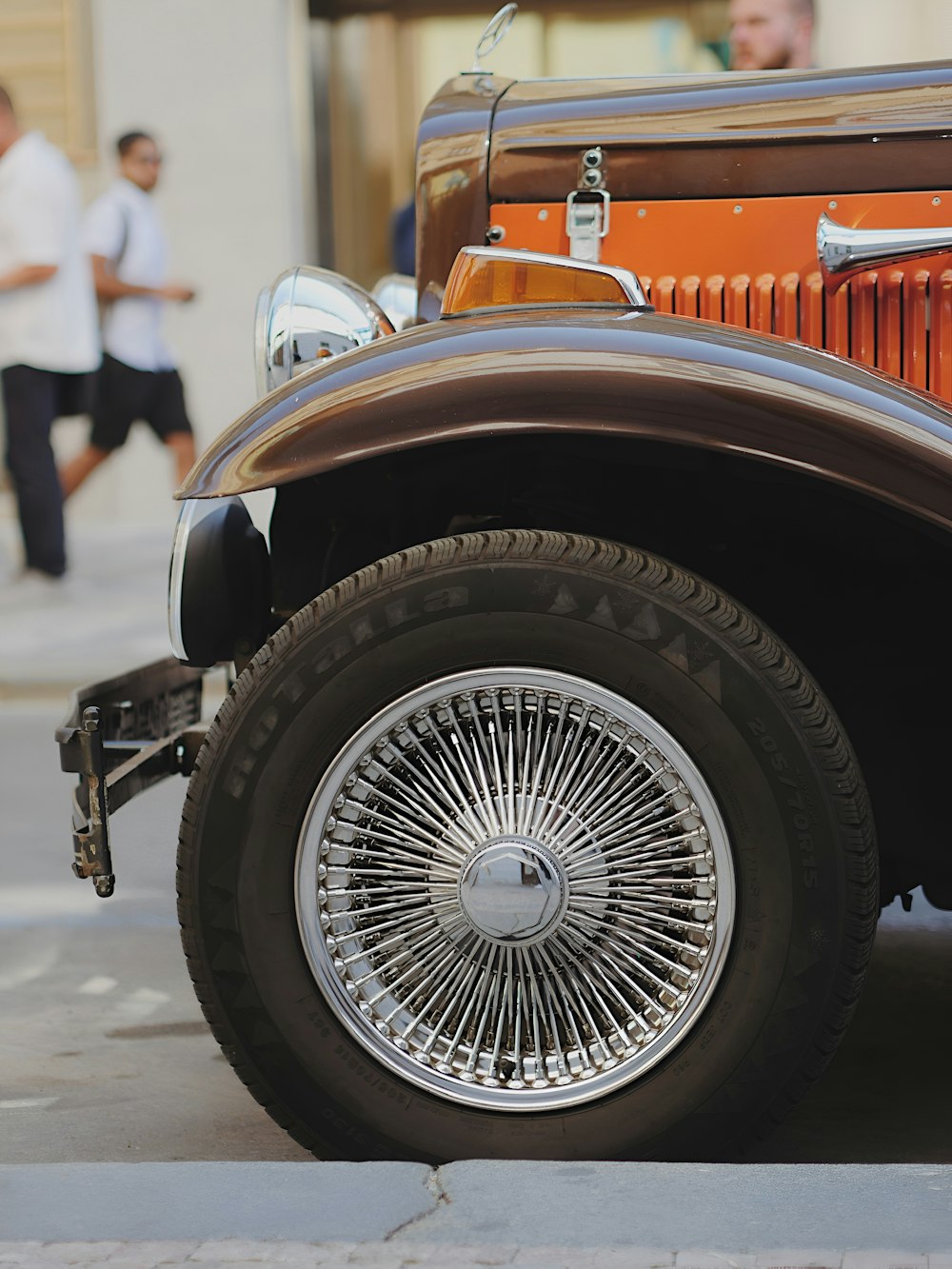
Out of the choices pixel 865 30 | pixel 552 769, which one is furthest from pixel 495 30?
pixel 865 30

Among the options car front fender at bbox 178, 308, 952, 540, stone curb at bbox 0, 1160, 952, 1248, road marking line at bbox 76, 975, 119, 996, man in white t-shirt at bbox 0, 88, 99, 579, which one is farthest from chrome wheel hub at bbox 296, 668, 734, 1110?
man in white t-shirt at bbox 0, 88, 99, 579

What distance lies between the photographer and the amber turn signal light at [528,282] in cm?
263

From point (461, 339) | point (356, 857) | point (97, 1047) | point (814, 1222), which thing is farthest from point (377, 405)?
point (97, 1047)

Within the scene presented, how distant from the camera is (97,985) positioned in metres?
3.46

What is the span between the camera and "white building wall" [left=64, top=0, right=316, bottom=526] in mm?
9641

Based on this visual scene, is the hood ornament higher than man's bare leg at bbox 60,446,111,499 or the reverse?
higher

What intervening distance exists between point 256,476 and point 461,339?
A: 1.20 feet

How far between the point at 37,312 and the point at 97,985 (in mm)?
5476

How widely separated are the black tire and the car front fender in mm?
183

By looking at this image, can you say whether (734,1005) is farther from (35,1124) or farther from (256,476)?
(35,1124)

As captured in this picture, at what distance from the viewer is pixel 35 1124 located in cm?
276

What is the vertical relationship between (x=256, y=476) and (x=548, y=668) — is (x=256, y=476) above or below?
above

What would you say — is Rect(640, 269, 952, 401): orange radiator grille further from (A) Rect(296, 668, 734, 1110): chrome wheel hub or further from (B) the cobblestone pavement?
(B) the cobblestone pavement

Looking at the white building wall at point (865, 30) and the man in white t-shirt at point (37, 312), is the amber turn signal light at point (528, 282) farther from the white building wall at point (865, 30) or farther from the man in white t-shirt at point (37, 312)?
the white building wall at point (865, 30)
